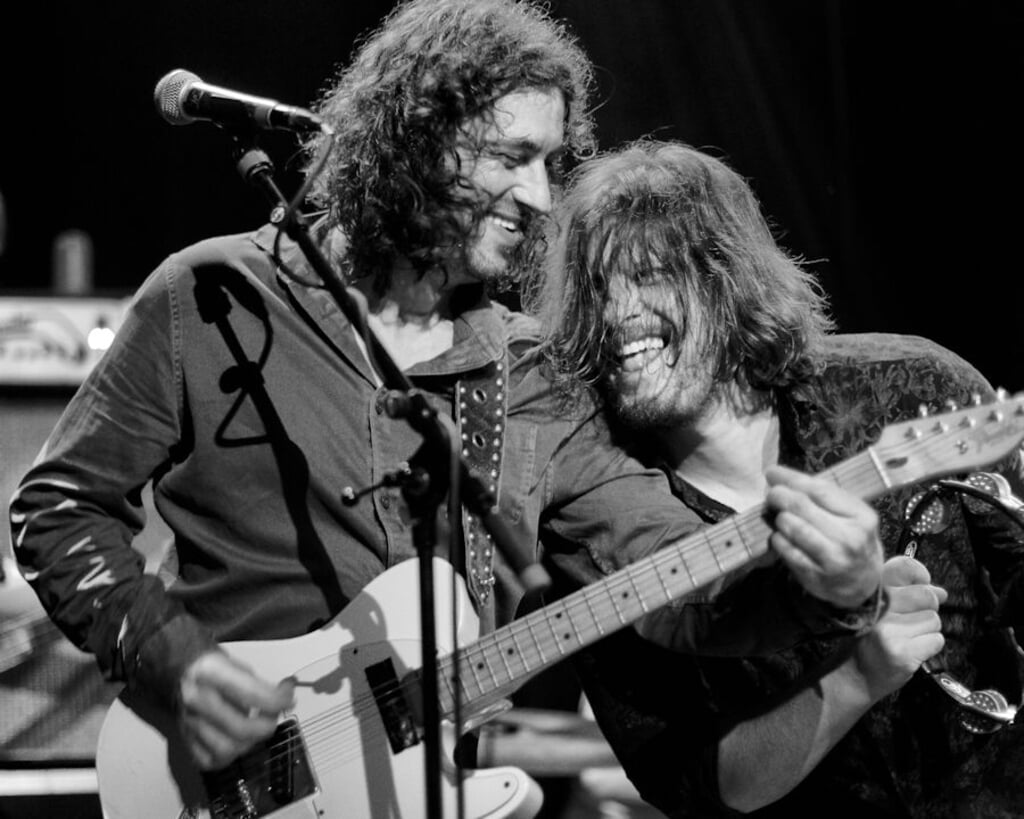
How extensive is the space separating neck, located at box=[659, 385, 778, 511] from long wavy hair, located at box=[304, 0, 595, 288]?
65 cm

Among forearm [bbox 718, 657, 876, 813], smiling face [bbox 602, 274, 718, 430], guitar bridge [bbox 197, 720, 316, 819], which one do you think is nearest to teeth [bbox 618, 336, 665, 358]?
smiling face [bbox 602, 274, 718, 430]

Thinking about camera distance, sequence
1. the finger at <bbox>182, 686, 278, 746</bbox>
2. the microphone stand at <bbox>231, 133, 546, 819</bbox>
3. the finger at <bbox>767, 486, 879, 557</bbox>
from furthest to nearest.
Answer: the finger at <bbox>182, 686, 278, 746</bbox>
the finger at <bbox>767, 486, 879, 557</bbox>
the microphone stand at <bbox>231, 133, 546, 819</bbox>

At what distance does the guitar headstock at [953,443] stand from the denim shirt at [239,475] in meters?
0.28

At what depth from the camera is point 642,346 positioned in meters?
2.69

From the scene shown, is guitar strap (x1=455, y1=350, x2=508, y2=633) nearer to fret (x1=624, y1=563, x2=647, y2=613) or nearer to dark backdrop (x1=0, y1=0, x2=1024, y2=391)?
fret (x1=624, y1=563, x2=647, y2=613)

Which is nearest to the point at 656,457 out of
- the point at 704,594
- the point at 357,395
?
the point at 704,594

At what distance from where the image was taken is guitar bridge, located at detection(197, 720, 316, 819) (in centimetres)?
Result: 218

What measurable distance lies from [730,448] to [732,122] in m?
1.47

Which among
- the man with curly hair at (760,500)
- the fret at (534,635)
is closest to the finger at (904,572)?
the man with curly hair at (760,500)

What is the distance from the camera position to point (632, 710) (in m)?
2.57

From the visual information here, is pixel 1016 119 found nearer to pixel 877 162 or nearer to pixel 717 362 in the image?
pixel 877 162

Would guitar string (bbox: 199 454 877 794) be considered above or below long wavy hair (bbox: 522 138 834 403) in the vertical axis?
below

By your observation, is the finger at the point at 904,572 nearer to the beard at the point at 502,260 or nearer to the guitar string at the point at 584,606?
the guitar string at the point at 584,606

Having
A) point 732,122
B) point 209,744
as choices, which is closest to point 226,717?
point 209,744
